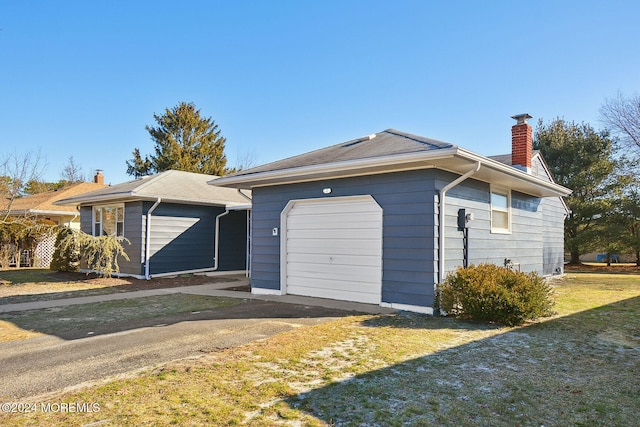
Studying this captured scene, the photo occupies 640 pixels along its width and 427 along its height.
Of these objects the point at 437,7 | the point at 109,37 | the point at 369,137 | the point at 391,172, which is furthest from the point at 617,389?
the point at 109,37

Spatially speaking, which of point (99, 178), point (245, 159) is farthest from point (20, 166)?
point (245, 159)

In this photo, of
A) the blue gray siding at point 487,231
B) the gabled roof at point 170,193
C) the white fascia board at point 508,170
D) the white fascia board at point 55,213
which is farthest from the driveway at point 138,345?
the white fascia board at point 55,213

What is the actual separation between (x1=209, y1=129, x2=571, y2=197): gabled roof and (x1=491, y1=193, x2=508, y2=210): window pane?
0.35 meters

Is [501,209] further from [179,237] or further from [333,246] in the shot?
[179,237]

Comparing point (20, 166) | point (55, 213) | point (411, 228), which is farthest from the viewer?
point (55, 213)

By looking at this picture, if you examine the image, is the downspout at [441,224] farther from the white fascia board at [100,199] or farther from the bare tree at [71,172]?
the bare tree at [71,172]

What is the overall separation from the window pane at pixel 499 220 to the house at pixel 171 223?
273 inches

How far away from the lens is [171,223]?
14.1 metres

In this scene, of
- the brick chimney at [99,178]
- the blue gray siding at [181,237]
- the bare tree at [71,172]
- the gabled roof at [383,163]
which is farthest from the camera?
the bare tree at [71,172]

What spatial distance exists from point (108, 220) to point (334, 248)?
991 centimetres

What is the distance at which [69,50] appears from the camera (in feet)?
48.5

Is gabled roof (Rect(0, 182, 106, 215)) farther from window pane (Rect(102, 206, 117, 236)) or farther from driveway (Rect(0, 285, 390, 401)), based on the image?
driveway (Rect(0, 285, 390, 401))

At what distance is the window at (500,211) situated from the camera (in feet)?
32.7

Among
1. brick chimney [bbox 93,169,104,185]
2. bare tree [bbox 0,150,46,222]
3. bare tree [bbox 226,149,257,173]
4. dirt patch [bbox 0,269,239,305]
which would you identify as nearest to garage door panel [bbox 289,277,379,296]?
dirt patch [bbox 0,269,239,305]
